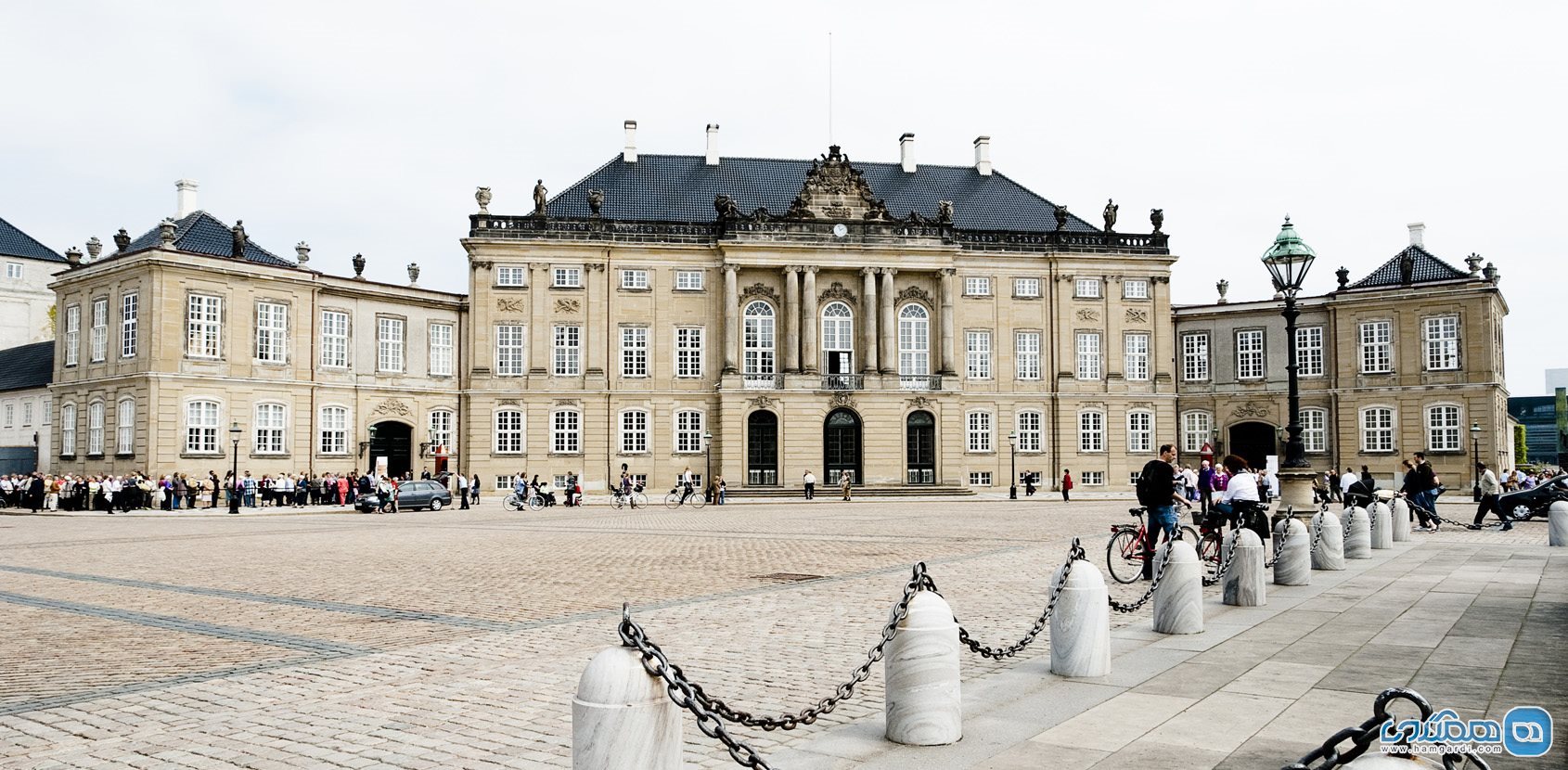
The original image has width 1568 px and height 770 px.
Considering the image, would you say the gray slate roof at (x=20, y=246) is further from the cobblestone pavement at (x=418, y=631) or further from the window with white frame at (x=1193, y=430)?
the window with white frame at (x=1193, y=430)

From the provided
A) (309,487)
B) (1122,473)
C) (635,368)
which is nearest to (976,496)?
(1122,473)

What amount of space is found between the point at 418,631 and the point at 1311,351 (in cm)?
5929

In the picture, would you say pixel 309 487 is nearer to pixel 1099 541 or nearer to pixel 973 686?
pixel 1099 541

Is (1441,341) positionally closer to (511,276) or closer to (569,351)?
(569,351)

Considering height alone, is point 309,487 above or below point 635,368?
below

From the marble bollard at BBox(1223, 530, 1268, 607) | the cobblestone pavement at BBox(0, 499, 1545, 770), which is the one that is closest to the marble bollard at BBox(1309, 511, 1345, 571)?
the cobblestone pavement at BBox(0, 499, 1545, 770)

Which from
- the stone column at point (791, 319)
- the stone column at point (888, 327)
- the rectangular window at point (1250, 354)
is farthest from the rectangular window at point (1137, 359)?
the stone column at point (791, 319)

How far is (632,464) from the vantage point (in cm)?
5547

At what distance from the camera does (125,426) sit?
153 ft

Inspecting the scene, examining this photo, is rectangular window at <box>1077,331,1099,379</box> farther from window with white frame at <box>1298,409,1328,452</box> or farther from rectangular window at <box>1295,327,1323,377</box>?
window with white frame at <box>1298,409,1328,452</box>

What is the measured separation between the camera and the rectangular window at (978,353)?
58688 millimetres

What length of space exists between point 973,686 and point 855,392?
4807 cm

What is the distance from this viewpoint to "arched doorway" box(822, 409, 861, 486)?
184ft

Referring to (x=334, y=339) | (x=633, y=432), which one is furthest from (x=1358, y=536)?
(x=334, y=339)
